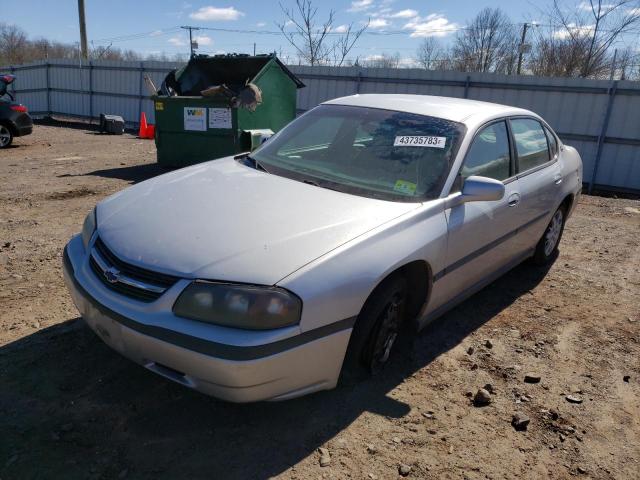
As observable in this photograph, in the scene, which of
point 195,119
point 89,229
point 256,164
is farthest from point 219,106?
point 89,229

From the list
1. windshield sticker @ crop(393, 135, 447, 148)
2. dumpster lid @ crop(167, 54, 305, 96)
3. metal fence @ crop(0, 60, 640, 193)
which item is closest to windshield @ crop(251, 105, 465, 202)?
windshield sticker @ crop(393, 135, 447, 148)

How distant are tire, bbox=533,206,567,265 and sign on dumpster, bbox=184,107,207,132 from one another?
19.0 feet

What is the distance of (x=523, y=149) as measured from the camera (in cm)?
413

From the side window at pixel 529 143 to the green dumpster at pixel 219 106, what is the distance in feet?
13.8

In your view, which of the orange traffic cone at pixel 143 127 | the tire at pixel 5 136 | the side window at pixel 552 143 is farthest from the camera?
the orange traffic cone at pixel 143 127

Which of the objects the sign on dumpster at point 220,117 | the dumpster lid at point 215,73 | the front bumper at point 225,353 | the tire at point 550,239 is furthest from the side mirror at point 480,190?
the dumpster lid at point 215,73

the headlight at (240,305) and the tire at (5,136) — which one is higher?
the headlight at (240,305)

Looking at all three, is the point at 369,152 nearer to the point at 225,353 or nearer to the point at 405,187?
the point at 405,187

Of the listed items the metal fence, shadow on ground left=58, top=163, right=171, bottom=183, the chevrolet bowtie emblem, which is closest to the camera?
the chevrolet bowtie emblem

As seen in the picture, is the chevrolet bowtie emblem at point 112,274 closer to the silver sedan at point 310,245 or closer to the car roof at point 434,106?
the silver sedan at point 310,245

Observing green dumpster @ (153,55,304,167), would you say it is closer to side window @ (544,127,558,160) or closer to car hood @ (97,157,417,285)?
side window @ (544,127,558,160)

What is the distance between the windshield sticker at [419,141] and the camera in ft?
10.8

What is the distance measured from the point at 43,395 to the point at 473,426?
2243 mm

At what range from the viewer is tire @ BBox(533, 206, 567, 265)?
481cm
